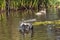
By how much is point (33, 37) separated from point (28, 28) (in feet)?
8.71

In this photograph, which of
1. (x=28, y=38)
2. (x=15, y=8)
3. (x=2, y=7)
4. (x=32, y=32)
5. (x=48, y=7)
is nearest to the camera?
(x=28, y=38)

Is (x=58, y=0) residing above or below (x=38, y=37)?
above

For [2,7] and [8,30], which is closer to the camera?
[8,30]

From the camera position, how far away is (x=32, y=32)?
1817 cm

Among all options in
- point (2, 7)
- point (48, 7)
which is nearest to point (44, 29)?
point (2, 7)

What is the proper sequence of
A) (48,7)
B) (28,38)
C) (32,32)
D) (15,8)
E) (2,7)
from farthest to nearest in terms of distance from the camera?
1. (48,7)
2. (15,8)
3. (2,7)
4. (32,32)
5. (28,38)

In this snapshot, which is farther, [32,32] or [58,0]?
[58,0]

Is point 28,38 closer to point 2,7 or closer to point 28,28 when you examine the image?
point 28,28

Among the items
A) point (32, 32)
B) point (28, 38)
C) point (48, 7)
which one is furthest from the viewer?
point (48, 7)

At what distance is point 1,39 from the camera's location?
52.5ft

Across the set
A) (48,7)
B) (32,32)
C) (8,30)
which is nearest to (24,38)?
(32,32)

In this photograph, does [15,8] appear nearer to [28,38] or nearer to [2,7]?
[2,7]

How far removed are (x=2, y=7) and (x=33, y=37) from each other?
19.9 m

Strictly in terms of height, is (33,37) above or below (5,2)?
below
